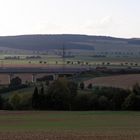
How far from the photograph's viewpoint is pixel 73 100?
61.3 metres

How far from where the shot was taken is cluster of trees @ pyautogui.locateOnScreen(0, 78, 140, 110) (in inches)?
2350

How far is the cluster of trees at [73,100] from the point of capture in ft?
196

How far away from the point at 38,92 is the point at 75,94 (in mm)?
4580

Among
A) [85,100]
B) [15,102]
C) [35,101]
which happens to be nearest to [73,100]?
[85,100]

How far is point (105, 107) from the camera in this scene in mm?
59750

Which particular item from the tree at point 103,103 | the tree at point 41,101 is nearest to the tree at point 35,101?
the tree at point 41,101

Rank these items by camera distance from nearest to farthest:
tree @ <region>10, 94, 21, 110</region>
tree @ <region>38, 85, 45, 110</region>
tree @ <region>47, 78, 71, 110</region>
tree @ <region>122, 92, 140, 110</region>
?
1. tree @ <region>122, 92, 140, 110</region>
2. tree @ <region>38, 85, 45, 110</region>
3. tree @ <region>47, 78, 71, 110</region>
4. tree @ <region>10, 94, 21, 110</region>

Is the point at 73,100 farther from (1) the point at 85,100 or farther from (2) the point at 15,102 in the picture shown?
(2) the point at 15,102
